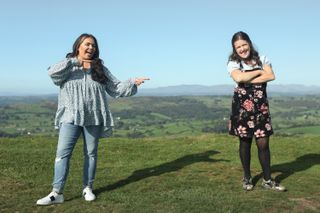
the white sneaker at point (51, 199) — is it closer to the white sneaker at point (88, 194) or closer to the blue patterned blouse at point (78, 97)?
the white sneaker at point (88, 194)

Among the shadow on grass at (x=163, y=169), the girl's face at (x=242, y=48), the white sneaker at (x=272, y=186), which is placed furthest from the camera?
the shadow on grass at (x=163, y=169)

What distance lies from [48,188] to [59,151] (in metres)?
A: 1.80

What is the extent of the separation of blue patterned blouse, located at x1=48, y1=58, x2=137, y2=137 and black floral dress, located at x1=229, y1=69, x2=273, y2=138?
97.2 inches

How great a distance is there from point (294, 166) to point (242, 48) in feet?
16.5

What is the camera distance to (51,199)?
306 inches

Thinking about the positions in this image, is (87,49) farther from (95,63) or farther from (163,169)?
(163,169)

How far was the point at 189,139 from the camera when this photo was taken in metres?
17.5

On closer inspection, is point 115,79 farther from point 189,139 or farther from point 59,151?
point 189,139

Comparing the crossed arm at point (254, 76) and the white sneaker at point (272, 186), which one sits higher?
the crossed arm at point (254, 76)

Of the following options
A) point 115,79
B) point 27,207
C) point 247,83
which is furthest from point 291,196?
point 27,207

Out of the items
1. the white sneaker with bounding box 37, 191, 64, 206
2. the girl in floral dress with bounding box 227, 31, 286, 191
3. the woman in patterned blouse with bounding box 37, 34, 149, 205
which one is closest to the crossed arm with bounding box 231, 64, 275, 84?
the girl in floral dress with bounding box 227, 31, 286, 191

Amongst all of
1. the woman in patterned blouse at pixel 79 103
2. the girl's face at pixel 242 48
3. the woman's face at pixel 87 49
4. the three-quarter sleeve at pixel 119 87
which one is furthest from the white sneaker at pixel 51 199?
the girl's face at pixel 242 48

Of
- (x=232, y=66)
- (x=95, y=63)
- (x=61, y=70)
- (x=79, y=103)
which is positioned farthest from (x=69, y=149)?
(x=232, y=66)

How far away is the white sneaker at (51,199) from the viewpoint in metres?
7.74
